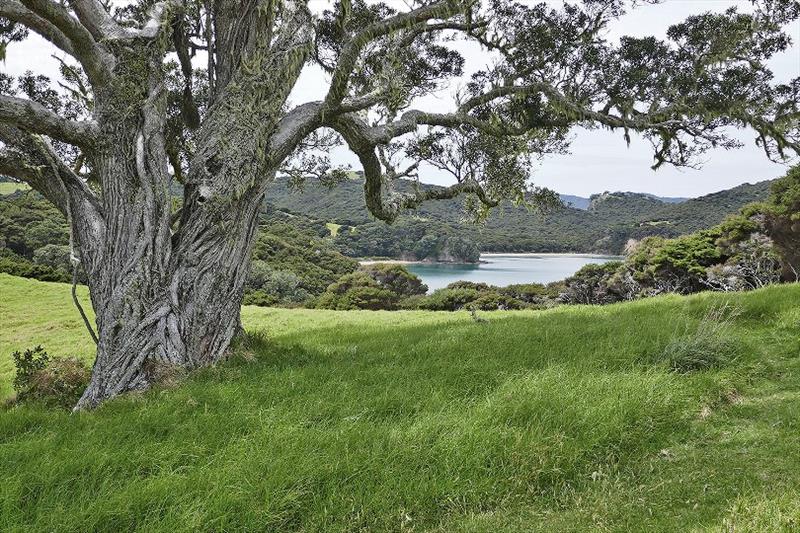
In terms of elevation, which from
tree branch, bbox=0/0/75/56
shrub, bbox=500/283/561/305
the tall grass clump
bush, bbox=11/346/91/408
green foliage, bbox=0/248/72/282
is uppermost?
tree branch, bbox=0/0/75/56

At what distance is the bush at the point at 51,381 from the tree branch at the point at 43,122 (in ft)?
9.88

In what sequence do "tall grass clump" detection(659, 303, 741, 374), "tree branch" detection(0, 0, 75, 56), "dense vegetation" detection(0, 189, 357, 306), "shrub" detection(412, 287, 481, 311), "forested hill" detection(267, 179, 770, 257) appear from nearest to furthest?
1. "tall grass clump" detection(659, 303, 741, 374)
2. "tree branch" detection(0, 0, 75, 56)
3. "shrub" detection(412, 287, 481, 311)
4. "dense vegetation" detection(0, 189, 357, 306)
5. "forested hill" detection(267, 179, 770, 257)

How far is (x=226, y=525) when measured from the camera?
2836 mm

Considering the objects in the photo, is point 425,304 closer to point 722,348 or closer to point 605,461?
point 722,348

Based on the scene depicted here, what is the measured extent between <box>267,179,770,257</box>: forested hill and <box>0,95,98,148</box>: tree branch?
53.0m

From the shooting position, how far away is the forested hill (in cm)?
8150

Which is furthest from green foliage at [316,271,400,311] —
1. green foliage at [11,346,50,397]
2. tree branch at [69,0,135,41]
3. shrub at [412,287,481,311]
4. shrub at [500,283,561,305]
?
tree branch at [69,0,135,41]

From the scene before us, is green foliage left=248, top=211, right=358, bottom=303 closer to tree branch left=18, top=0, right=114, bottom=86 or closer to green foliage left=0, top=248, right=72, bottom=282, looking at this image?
green foliage left=0, top=248, right=72, bottom=282

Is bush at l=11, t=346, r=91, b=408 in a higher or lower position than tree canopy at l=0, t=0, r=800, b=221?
lower

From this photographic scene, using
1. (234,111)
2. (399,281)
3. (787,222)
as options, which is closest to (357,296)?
(399,281)

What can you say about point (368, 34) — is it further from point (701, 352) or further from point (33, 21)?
point (701, 352)

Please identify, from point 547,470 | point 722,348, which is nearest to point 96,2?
point 547,470

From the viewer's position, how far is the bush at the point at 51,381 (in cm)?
600

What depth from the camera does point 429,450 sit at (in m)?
3.68
